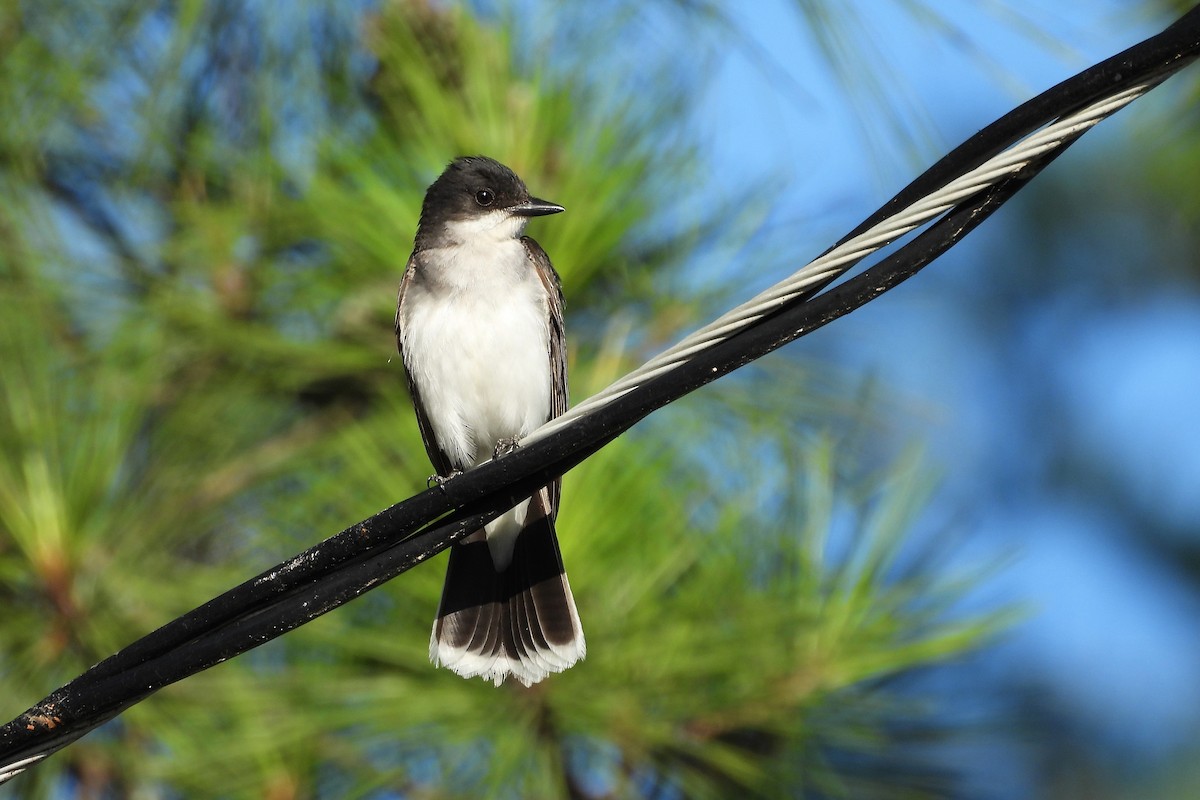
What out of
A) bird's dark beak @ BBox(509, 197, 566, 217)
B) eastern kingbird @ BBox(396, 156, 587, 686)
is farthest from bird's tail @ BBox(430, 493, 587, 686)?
bird's dark beak @ BBox(509, 197, 566, 217)

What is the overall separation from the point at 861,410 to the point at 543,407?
985 mm

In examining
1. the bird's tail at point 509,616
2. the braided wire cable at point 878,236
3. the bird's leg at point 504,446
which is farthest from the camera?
the bird's leg at point 504,446

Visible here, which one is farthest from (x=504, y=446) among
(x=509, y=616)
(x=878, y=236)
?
(x=878, y=236)

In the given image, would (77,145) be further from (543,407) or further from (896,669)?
(896,669)

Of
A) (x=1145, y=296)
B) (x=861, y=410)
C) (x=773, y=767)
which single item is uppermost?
(x=1145, y=296)

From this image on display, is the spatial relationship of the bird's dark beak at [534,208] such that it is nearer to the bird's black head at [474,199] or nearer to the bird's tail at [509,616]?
the bird's black head at [474,199]

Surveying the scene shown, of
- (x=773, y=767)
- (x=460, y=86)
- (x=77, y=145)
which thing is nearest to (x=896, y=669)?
(x=773, y=767)

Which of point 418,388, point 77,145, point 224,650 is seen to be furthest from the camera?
point 77,145

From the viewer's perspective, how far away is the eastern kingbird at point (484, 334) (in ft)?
13.3

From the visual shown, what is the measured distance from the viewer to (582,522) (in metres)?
3.69

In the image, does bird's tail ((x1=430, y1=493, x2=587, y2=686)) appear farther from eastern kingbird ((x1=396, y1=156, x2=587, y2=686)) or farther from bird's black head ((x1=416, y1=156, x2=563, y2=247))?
bird's black head ((x1=416, y1=156, x2=563, y2=247))

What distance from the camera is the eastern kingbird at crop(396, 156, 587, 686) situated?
4039mm

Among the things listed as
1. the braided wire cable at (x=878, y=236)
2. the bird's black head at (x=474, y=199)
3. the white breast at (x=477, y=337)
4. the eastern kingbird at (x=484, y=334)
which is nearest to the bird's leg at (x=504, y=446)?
the eastern kingbird at (x=484, y=334)

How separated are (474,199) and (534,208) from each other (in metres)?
0.23
